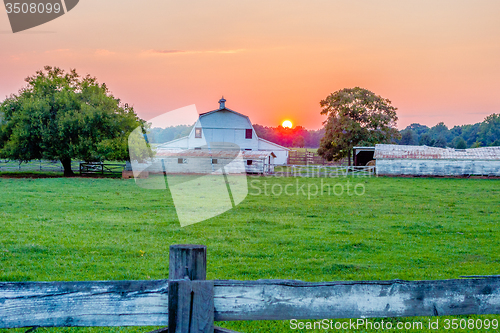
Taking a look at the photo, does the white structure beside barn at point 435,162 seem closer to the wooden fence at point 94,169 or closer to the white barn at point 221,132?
the white barn at point 221,132

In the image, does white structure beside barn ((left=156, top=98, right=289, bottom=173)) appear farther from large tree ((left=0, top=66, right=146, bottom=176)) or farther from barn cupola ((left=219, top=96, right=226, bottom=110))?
large tree ((left=0, top=66, right=146, bottom=176))

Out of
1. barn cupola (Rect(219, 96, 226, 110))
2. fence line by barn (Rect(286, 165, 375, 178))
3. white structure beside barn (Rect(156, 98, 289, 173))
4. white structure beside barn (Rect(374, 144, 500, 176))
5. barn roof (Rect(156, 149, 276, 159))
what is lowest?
fence line by barn (Rect(286, 165, 375, 178))

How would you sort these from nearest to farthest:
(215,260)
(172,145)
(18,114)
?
1. (215,260)
2. (18,114)
3. (172,145)

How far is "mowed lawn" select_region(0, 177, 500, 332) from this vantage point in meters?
6.88

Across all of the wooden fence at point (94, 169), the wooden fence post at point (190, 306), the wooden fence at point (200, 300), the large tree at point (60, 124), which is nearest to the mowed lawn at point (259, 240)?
the wooden fence at point (200, 300)

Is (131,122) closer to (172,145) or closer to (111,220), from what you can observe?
(172,145)

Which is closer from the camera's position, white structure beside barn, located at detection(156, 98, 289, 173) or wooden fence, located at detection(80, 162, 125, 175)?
wooden fence, located at detection(80, 162, 125, 175)

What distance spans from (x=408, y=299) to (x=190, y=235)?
7.92m

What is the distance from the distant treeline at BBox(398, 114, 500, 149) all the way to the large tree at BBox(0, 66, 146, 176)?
72.0 metres

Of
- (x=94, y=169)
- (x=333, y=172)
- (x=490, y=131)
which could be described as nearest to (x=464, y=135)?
(x=490, y=131)

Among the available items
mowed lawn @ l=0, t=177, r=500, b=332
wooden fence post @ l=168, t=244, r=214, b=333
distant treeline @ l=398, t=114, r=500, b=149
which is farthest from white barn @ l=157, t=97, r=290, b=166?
distant treeline @ l=398, t=114, r=500, b=149

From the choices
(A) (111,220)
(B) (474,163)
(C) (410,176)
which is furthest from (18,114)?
(B) (474,163)

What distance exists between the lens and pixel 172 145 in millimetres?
44406

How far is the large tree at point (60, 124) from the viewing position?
101 ft
